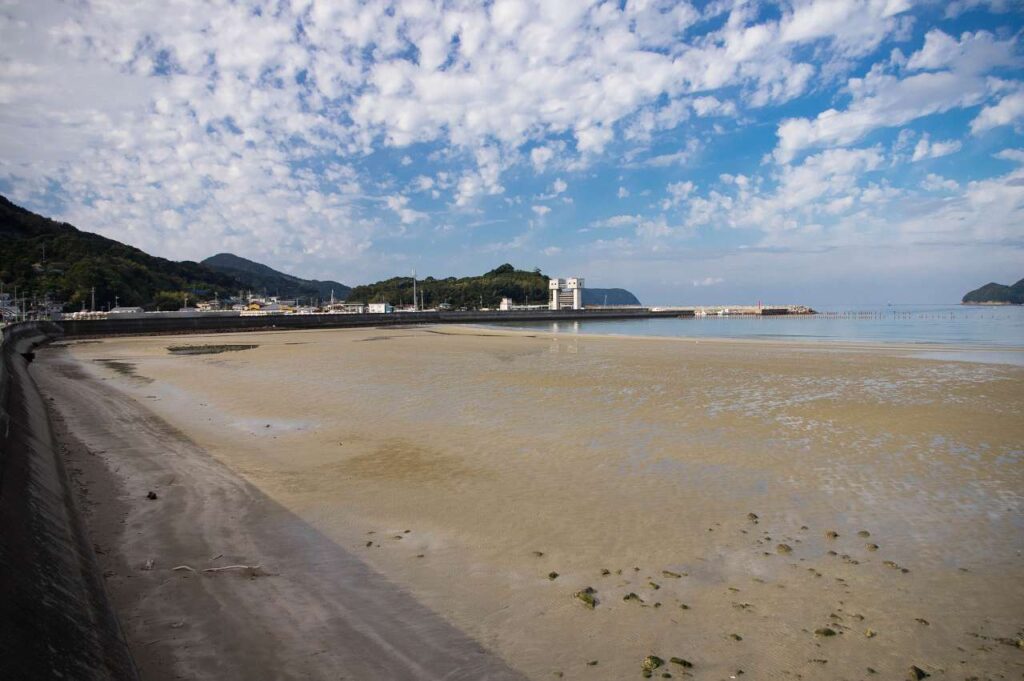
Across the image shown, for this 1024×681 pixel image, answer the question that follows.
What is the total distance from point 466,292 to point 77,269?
92560mm

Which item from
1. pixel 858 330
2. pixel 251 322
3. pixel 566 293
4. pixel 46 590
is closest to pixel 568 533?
pixel 46 590

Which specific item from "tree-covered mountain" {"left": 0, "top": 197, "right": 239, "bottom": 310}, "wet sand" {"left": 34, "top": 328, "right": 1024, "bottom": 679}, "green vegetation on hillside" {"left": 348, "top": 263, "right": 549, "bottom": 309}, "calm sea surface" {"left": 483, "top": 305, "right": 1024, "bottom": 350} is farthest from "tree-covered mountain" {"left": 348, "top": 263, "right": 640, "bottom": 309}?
"wet sand" {"left": 34, "top": 328, "right": 1024, "bottom": 679}

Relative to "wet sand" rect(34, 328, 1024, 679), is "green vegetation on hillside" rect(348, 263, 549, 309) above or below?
above

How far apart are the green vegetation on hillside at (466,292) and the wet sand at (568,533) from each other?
145809mm

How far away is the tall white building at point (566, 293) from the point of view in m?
147

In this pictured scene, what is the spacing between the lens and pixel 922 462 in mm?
8320

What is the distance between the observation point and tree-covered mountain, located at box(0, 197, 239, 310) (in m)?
96.6

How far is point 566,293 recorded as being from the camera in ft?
497

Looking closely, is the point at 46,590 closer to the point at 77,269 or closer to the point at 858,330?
the point at 858,330

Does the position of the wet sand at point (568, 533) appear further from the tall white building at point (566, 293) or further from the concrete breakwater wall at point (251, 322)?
the tall white building at point (566, 293)

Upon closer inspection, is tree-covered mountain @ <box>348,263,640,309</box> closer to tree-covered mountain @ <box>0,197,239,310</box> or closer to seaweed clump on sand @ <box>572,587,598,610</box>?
tree-covered mountain @ <box>0,197,239,310</box>

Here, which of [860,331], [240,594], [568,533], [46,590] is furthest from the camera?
[860,331]

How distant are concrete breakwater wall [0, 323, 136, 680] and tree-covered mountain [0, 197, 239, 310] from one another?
109701mm

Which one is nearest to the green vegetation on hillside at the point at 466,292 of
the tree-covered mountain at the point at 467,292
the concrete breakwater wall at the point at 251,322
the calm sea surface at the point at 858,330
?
the tree-covered mountain at the point at 467,292
